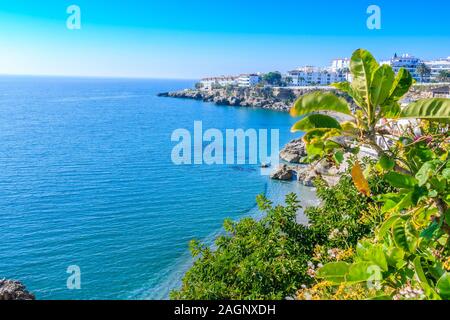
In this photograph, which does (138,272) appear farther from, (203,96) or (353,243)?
(203,96)

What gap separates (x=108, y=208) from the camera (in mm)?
27438

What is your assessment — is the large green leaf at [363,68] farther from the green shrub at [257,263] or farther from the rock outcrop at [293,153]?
the rock outcrop at [293,153]

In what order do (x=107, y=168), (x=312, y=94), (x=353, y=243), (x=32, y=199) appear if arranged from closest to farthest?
1. (x=312, y=94)
2. (x=353, y=243)
3. (x=32, y=199)
4. (x=107, y=168)

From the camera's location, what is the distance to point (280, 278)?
23.4 ft

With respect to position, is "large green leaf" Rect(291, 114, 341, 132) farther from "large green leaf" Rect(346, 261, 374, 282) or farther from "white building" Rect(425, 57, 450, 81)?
"white building" Rect(425, 57, 450, 81)

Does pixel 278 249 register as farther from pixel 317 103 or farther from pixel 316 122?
pixel 317 103

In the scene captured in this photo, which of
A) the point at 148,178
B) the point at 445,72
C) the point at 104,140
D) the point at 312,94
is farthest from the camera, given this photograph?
the point at 445,72

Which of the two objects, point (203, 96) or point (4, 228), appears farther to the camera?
point (203, 96)

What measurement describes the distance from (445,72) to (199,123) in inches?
2429

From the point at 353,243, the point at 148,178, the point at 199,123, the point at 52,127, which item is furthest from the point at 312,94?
the point at 199,123

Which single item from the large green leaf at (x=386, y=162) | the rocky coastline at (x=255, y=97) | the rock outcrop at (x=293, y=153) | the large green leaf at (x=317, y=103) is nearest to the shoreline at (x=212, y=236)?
the rock outcrop at (x=293, y=153)

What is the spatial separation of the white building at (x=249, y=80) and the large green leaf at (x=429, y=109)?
134198 mm

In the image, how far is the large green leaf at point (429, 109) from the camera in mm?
2582

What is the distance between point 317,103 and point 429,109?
0.69 m
